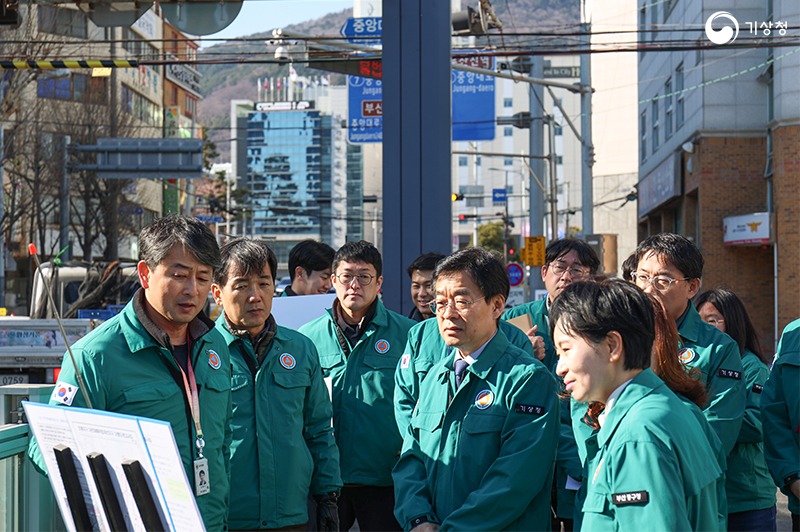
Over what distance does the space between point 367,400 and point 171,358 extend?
2.09 meters

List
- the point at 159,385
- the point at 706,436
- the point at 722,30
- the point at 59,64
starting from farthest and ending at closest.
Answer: the point at 722,30 < the point at 59,64 < the point at 159,385 < the point at 706,436

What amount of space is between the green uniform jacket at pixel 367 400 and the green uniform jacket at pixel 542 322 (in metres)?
0.81

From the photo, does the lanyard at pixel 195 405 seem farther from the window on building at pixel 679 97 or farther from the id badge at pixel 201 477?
the window on building at pixel 679 97

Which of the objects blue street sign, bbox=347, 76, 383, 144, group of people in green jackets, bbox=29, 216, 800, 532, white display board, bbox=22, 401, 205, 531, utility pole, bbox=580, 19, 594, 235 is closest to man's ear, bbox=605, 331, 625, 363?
group of people in green jackets, bbox=29, 216, 800, 532

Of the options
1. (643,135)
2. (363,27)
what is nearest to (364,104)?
(363,27)

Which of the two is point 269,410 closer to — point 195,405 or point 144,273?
point 195,405

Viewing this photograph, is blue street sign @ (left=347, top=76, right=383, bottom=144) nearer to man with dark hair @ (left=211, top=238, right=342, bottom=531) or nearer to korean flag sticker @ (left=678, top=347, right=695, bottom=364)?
man with dark hair @ (left=211, top=238, right=342, bottom=531)

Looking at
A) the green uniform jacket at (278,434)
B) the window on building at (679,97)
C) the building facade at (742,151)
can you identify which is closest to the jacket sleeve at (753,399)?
the green uniform jacket at (278,434)

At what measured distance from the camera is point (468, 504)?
4.18 metres

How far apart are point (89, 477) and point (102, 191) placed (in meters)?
42.8

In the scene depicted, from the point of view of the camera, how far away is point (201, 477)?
406 centimetres

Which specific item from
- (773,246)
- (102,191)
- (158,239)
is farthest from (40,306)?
(102,191)

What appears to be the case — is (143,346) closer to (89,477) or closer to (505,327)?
(89,477)

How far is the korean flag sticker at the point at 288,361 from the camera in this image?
5159 millimetres
